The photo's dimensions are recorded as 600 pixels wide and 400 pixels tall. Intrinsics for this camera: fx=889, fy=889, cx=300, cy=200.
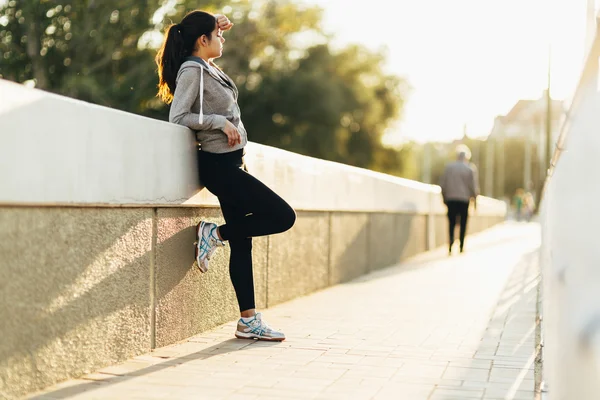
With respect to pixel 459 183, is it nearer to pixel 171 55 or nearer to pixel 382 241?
A: pixel 382 241

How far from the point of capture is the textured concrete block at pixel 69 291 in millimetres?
3648

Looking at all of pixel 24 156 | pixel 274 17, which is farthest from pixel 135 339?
pixel 274 17

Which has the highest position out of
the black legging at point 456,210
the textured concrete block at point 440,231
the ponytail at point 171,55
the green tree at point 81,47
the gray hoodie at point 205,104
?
the green tree at point 81,47

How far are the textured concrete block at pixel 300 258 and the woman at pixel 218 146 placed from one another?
5.81 ft

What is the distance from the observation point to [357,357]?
512 cm

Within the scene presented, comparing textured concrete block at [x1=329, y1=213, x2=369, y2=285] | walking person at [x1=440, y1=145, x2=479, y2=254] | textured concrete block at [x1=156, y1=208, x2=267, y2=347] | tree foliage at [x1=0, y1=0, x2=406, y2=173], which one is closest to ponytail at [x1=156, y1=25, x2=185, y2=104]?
textured concrete block at [x1=156, y1=208, x2=267, y2=347]

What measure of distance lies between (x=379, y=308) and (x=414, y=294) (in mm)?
1398

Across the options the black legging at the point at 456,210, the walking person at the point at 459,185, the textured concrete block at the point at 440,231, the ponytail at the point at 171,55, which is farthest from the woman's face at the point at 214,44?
the textured concrete block at the point at 440,231

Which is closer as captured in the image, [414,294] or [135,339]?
[135,339]

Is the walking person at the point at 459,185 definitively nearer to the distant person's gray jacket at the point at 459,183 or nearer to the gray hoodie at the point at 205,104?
the distant person's gray jacket at the point at 459,183

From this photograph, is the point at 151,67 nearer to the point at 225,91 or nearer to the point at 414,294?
the point at 414,294

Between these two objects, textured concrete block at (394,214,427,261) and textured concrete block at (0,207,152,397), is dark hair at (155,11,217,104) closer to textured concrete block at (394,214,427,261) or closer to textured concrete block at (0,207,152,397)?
textured concrete block at (0,207,152,397)

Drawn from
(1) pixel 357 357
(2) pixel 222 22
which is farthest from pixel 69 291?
(2) pixel 222 22

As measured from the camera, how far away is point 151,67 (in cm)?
3347
